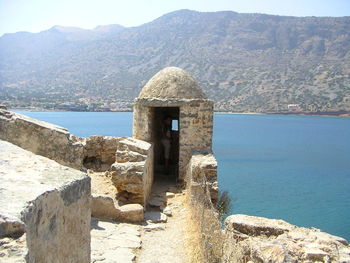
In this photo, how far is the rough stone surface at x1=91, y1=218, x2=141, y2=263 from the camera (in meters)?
4.53

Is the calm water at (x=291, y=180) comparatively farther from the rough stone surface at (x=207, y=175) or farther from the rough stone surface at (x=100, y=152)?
the rough stone surface at (x=207, y=175)

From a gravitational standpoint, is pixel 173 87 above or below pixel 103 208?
above

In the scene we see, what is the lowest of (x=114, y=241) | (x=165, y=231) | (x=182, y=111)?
(x=165, y=231)

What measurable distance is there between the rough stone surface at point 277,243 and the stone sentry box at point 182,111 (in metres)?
3.94

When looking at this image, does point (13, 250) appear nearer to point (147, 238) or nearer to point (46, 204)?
point (46, 204)

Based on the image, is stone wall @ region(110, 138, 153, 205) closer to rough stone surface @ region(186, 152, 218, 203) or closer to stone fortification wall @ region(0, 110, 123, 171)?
rough stone surface @ region(186, 152, 218, 203)

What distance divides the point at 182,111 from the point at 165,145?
2.21 metres

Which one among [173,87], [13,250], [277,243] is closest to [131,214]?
[277,243]

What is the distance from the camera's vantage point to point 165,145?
1034cm

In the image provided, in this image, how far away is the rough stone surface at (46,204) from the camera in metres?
1.57

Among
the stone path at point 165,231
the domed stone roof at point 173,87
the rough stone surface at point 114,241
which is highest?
the domed stone roof at point 173,87

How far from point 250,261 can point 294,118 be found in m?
88.6

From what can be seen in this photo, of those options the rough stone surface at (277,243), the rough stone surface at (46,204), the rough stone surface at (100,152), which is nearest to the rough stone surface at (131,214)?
the rough stone surface at (277,243)

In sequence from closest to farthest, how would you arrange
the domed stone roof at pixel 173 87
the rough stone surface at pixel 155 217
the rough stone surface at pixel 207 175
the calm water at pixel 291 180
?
1. the rough stone surface at pixel 155 217
2. the rough stone surface at pixel 207 175
3. the domed stone roof at pixel 173 87
4. the calm water at pixel 291 180
